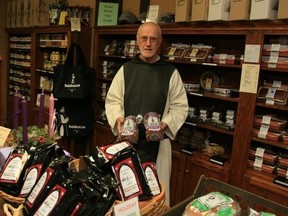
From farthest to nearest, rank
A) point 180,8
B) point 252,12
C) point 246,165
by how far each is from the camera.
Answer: point 180,8 → point 246,165 → point 252,12

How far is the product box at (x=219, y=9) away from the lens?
241 cm

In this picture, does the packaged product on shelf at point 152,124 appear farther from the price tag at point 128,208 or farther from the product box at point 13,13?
the product box at point 13,13

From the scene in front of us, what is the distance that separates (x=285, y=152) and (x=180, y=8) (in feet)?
4.79

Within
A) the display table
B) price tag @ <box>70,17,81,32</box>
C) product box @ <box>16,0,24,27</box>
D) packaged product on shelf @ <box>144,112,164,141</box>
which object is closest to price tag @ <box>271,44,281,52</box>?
packaged product on shelf @ <box>144,112,164,141</box>

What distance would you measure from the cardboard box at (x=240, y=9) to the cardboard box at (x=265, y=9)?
0.06 meters

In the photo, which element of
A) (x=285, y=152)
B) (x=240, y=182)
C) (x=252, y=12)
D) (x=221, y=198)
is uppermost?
(x=252, y=12)

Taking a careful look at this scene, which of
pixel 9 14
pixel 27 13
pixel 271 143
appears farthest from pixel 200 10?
pixel 9 14

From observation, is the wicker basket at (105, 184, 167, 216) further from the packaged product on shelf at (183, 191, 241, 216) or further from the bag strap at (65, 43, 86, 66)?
the bag strap at (65, 43, 86, 66)

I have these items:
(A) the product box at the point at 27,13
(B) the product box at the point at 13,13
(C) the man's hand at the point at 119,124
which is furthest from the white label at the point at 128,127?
(B) the product box at the point at 13,13

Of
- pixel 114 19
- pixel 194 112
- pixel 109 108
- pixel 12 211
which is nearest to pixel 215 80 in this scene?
pixel 194 112

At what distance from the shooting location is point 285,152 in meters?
2.45

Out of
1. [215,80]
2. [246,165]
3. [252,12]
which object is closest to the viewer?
[252,12]

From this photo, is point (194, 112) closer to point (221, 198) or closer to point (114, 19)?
point (114, 19)

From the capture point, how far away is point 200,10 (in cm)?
255
